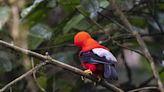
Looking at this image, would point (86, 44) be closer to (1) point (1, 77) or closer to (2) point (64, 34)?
(2) point (64, 34)

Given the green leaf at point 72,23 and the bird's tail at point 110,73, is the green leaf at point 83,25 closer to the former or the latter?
the green leaf at point 72,23

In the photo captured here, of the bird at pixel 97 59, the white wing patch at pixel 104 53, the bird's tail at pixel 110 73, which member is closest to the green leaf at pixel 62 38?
the bird at pixel 97 59

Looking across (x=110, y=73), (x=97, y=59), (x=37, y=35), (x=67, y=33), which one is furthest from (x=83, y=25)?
(x=110, y=73)

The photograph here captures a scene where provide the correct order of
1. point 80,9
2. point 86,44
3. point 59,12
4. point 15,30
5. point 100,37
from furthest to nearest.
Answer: point 59,12 < point 100,37 < point 80,9 < point 86,44 < point 15,30

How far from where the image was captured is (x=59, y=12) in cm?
502

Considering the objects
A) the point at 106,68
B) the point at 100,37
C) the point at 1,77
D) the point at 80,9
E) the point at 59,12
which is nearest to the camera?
the point at 106,68

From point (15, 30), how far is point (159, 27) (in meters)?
2.11

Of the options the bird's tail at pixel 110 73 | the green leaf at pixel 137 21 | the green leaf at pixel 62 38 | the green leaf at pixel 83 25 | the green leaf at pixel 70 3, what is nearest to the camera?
the bird's tail at pixel 110 73

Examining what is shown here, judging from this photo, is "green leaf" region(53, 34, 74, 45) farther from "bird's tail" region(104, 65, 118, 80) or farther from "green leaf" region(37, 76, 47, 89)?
"bird's tail" region(104, 65, 118, 80)

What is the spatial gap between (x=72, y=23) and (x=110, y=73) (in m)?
0.89

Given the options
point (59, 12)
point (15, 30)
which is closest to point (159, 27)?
point (59, 12)

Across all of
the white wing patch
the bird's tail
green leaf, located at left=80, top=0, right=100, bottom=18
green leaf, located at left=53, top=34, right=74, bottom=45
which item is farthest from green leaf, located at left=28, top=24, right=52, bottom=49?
the bird's tail

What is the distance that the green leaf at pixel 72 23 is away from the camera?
3.37m

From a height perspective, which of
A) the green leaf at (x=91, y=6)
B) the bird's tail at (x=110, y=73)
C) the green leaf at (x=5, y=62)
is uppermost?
the green leaf at (x=91, y=6)
